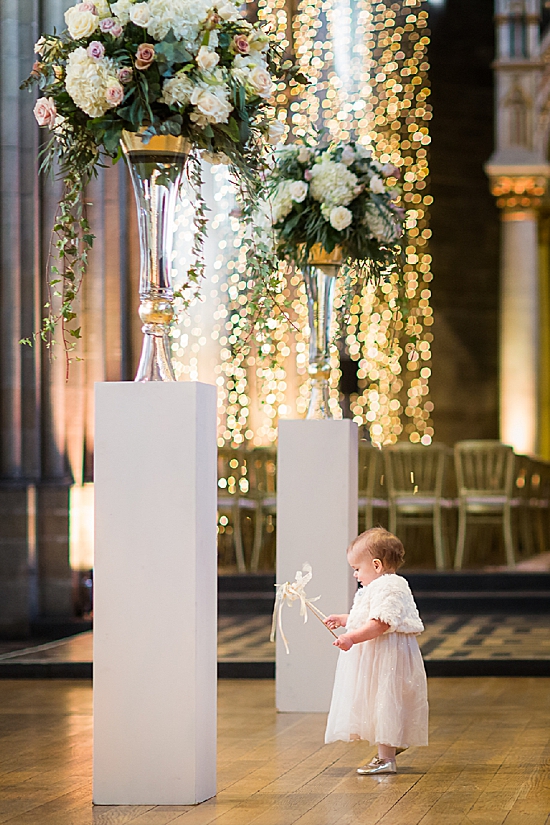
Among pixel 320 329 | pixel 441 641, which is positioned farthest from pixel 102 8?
pixel 441 641

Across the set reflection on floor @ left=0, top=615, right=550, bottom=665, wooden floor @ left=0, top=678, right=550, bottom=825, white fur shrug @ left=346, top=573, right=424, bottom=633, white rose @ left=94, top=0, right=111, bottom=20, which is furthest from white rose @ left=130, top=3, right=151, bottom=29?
reflection on floor @ left=0, top=615, right=550, bottom=665

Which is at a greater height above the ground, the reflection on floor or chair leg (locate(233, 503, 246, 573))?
chair leg (locate(233, 503, 246, 573))

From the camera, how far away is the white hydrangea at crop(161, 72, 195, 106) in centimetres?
373

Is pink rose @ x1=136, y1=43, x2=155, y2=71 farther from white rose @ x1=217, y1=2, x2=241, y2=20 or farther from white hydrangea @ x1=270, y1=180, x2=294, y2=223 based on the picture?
white hydrangea @ x1=270, y1=180, x2=294, y2=223

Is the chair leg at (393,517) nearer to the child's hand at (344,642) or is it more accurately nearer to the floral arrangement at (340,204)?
the floral arrangement at (340,204)

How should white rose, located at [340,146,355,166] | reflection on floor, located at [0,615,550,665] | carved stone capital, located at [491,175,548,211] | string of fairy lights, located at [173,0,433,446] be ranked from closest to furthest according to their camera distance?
white rose, located at [340,146,355,166], reflection on floor, located at [0,615,550,665], string of fairy lights, located at [173,0,433,446], carved stone capital, located at [491,175,548,211]

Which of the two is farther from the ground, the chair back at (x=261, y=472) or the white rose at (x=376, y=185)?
the white rose at (x=376, y=185)

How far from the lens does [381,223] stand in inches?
218

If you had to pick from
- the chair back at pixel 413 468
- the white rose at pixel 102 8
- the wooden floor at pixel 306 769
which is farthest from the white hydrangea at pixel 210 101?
the chair back at pixel 413 468

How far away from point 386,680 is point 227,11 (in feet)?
6.74

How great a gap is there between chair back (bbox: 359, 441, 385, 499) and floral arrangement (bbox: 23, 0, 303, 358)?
627 centimetres

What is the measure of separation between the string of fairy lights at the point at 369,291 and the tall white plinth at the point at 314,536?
5.75m

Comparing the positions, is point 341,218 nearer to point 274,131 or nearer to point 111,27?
point 274,131

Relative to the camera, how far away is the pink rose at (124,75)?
372 centimetres
